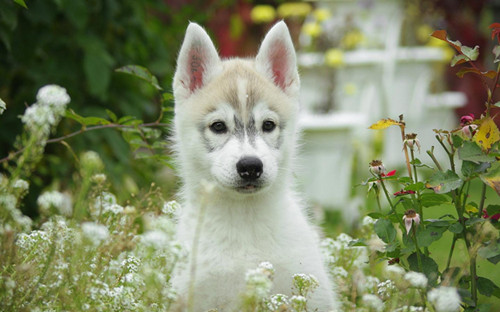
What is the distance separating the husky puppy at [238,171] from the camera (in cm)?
294

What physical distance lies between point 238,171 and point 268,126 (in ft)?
1.26

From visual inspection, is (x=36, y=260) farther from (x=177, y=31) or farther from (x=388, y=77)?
(x=388, y=77)

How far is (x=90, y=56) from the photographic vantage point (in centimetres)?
448

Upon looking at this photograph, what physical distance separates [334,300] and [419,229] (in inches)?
29.1

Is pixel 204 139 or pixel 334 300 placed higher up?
pixel 204 139

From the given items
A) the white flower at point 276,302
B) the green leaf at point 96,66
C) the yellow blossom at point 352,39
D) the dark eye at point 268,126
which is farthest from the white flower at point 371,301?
the yellow blossom at point 352,39

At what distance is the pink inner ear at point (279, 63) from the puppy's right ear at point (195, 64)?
30cm

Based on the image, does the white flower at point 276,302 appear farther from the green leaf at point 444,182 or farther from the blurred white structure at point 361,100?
the blurred white structure at point 361,100

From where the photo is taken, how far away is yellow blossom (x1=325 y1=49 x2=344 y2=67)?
7773 mm

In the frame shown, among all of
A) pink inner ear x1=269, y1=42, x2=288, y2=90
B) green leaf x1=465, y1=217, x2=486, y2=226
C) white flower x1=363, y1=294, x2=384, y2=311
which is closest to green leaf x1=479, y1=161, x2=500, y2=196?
green leaf x1=465, y1=217, x2=486, y2=226

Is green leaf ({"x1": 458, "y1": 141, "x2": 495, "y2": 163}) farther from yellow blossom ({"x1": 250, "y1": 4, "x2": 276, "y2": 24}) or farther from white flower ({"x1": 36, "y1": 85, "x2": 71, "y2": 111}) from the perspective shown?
yellow blossom ({"x1": 250, "y1": 4, "x2": 276, "y2": 24})

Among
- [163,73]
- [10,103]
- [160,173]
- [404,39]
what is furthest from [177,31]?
[404,39]

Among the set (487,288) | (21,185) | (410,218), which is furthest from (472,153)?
(21,185)

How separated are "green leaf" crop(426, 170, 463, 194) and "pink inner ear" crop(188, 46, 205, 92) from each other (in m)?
1.44
